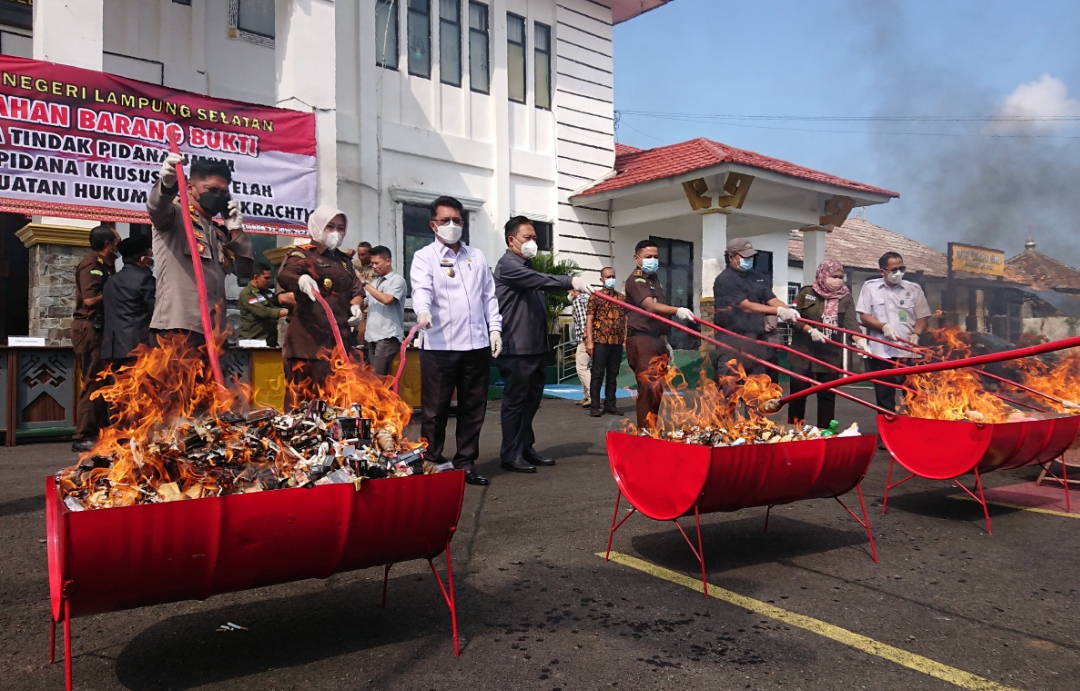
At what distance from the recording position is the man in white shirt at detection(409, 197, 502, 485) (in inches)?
239

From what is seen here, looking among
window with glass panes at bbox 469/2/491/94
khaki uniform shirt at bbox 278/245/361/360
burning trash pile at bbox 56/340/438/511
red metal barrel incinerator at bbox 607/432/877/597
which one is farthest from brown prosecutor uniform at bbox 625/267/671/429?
window with glass panes at bbox 469/2/491/94

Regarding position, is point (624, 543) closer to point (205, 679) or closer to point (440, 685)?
point (440, 685)

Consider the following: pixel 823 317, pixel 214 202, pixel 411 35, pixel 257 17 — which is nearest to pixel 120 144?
pixel 257 17

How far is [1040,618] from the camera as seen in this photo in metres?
3.44

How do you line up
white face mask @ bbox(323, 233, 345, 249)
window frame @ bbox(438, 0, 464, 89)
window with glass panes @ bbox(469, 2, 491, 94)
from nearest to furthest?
white face mask @ bbox(323, 233, 345, 249) < window frame @ bbox(438, 0, 464, 89) < window with glass panes @ bbox(469, 2, 491, 94)

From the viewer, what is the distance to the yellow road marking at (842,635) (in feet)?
9.20

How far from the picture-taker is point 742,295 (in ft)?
23.2

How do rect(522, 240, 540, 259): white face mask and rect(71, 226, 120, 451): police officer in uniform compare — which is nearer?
rect(522, 240, 540, 259): white face mask

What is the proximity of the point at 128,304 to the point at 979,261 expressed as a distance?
13.8 metres

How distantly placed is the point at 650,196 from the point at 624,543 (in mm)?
12879

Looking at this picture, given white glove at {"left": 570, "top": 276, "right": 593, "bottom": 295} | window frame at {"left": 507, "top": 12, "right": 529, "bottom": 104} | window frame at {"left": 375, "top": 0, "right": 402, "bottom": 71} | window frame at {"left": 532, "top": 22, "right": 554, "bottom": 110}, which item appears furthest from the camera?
window frame at {"left": 532, "top": 22, "right": 554, "bottom": 110}

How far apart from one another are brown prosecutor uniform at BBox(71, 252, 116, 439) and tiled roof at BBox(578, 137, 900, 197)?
1034 centimetres

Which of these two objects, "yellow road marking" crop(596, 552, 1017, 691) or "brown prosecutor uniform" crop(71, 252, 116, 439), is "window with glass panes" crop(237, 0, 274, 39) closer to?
"brown prosecutor uniform" crop(71, 252, 116, 439)

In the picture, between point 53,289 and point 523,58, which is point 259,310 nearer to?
point 53,289
